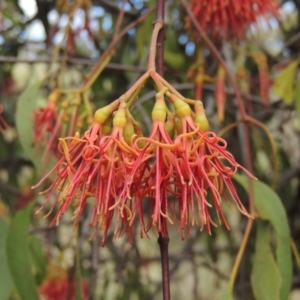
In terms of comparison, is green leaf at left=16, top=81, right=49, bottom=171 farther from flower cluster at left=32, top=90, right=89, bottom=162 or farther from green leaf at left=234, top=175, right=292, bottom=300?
green leaf at left=234, top=175, right=292, bottom=300

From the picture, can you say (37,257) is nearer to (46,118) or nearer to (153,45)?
(46,118)

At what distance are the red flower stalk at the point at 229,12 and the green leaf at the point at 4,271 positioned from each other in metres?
0.50

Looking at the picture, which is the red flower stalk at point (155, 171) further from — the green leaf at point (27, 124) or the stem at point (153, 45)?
the green leaf at point (27, 124)

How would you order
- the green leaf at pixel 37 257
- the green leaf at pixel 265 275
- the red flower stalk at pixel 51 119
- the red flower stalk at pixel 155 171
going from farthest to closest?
1. the green leaf at pixel 37 257
2. the red flower stalk at pixel 51 119
3. the green leaf at pixel 265 275
4. the red flower stalk at pixel 155 171

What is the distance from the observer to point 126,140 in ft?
1.95

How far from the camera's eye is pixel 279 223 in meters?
0.87

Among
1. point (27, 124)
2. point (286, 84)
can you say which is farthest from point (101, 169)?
point (286, 84)

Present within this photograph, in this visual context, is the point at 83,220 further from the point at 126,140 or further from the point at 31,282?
the point at 126,140

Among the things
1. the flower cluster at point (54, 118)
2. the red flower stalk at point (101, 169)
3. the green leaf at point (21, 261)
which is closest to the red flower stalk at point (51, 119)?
the flower cluster at point (54, 118)

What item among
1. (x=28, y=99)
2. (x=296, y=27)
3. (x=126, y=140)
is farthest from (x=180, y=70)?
(x=126, y=140)

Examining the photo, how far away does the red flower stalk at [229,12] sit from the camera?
1.03 meters

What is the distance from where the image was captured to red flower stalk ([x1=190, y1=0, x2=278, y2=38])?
1027 millimetres

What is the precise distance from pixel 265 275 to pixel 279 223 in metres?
0.10

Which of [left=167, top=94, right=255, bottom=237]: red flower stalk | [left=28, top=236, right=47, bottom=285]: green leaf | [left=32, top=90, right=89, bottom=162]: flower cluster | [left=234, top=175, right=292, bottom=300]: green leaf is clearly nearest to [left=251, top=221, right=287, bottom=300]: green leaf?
[left=234, top=175, right=292, bottom=300]: green leaf
